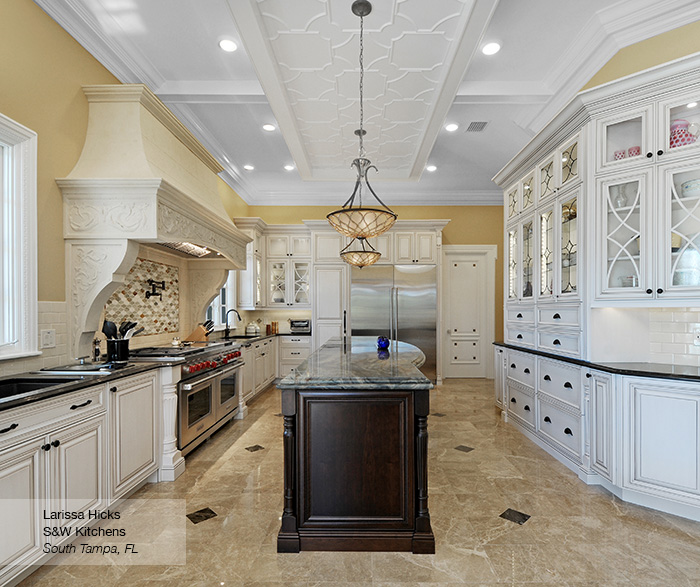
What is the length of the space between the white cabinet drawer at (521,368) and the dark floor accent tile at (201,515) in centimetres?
291

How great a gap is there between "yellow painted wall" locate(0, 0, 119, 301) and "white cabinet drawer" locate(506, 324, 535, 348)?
3.92 m

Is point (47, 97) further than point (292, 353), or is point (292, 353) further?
point (292, 353)

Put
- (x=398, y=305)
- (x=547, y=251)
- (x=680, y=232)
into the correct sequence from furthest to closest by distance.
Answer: (x=398, y=305)
(x=547, y=251)
(x=680, y=232)

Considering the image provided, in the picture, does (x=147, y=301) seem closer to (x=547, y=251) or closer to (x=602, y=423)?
(x=547, y=251)

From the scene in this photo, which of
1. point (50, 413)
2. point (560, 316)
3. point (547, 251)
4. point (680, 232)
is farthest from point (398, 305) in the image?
point (50, 413)

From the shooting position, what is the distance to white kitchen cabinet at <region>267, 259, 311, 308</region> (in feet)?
22.4

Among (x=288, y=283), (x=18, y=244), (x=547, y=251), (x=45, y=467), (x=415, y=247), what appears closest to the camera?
(x=45, y=467)

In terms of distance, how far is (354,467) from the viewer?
2164 mm

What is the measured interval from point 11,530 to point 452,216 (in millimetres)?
6693

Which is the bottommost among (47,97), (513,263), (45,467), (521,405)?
(521,405)

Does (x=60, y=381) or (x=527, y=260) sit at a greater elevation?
(x=527, y=260)

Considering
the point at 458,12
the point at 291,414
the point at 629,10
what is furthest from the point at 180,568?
the point at 629,10

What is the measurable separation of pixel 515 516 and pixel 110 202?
340 cm

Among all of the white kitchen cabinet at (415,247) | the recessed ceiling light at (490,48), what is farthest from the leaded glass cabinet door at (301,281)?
the recessed ceiling light at (490,48)
